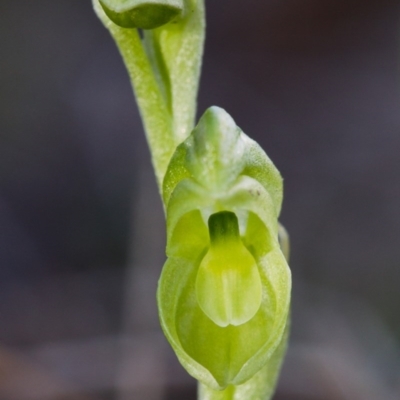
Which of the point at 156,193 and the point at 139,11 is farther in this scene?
the point at 156,193

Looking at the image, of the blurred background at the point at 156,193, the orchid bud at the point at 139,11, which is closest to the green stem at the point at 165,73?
the orchid bud at the point at 139,11

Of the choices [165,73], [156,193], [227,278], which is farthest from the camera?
[156,193]

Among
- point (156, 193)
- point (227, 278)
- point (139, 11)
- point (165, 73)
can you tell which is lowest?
point (156, 193)

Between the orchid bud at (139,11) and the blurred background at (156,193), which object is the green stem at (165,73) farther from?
the blurred background at (156,193)

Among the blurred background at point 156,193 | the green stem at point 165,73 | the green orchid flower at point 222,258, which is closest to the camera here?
the green orchid flower at point 222,258

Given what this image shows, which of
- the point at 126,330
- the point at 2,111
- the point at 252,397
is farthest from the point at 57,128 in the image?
the point at 252,397

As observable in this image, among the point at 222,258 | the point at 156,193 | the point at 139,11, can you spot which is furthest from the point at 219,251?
the point at 156,193

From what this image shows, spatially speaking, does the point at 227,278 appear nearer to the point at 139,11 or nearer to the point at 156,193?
the point at 139,11
